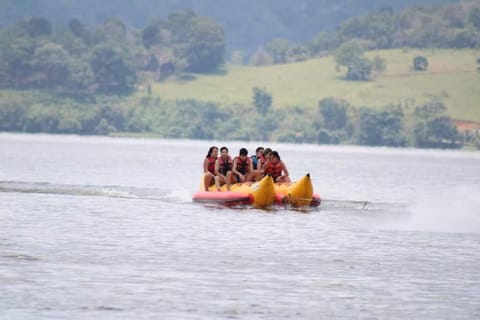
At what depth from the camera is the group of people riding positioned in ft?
124

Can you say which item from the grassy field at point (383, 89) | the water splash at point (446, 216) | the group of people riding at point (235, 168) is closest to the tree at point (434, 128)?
the grassy field at point (383, 89)

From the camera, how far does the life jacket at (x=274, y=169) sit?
1503 inches

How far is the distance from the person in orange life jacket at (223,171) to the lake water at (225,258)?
0.82 metres

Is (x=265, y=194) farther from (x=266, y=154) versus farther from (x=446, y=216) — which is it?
(x=446, y=216)

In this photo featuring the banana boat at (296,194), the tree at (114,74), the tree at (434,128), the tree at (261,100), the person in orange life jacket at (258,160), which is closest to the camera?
the banana boat at (296,194)

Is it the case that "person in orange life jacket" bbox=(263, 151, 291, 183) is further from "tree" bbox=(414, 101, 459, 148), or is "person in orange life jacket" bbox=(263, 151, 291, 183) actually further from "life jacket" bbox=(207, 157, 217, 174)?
"tree" bbox=(414, 101, 459, 148)

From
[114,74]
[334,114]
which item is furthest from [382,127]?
[114,74]

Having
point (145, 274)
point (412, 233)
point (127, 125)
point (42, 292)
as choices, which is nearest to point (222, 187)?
point (412, 233)

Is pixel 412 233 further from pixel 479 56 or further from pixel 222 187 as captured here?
pixel 479 56

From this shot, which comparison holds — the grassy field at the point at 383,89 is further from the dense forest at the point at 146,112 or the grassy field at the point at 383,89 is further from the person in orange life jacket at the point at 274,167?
the person in orange life jacket at the point at 274,167

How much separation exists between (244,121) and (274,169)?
14147 centimetres

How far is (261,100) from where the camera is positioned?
183125 millimetres

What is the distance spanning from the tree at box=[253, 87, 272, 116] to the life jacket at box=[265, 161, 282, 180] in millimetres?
142930

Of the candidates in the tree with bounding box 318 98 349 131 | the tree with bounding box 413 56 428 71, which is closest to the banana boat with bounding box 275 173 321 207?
the tree with bounding box 318 98 349 131
